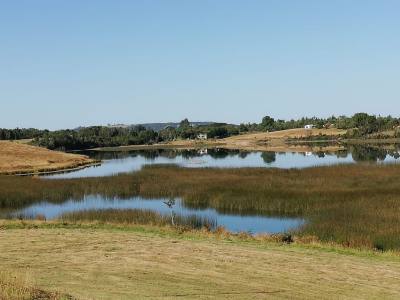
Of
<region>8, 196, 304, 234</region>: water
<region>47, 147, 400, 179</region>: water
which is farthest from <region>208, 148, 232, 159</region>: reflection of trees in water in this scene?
<region>8, 196, 304, 234</region>: water

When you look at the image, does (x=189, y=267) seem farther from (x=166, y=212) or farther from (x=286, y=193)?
(x=286, y=193)

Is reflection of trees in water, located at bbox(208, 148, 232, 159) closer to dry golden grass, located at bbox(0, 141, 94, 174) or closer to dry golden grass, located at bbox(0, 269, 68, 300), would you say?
dry golden grass, located at bbox(0, 141, 94, 174)

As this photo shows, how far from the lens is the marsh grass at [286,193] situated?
2781cm

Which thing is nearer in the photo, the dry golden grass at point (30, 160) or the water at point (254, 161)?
the water at point (254, 161)

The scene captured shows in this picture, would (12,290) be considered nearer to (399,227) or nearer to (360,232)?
(360,232)

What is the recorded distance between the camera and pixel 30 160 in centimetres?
9556

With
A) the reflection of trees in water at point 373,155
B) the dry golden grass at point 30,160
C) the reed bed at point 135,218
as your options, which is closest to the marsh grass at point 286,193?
the reed bed at point 135,218

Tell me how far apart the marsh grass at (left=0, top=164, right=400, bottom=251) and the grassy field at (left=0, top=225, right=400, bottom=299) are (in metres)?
5.67

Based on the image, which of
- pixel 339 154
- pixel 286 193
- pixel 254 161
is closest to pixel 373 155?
pixel 339 154

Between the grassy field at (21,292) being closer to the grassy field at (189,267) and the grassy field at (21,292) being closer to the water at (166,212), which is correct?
the grassy field at (189,267)

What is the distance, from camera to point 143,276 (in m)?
16.0

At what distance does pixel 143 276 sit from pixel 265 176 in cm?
4055

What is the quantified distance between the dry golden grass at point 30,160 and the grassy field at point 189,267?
63.1 metres

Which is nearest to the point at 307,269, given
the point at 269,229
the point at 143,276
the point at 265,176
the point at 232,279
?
the point at 232,279
